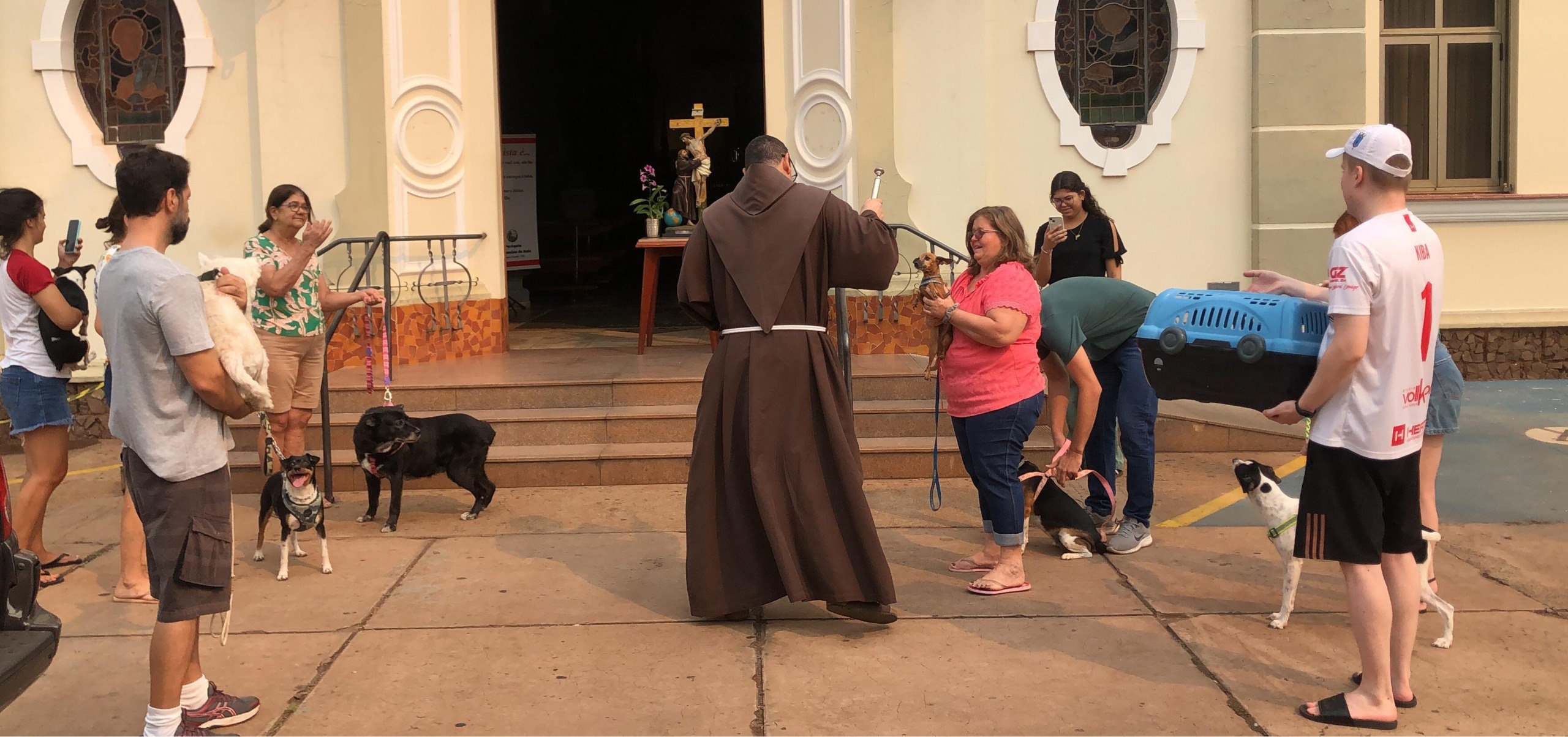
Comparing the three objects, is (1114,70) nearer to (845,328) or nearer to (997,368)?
(845,328)

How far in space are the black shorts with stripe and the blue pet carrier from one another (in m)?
0.25

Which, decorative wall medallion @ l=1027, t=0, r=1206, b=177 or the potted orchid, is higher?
decorative wall medallion @ l=1027, t=0, r=1206, b=177

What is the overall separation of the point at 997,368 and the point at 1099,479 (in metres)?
1.15

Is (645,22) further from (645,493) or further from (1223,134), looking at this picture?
(645,493)

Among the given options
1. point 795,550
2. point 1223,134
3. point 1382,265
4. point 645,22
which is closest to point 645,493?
point 795,550

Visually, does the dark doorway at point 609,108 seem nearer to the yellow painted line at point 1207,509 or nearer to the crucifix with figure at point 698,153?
the crucifix with figure at point 698,153

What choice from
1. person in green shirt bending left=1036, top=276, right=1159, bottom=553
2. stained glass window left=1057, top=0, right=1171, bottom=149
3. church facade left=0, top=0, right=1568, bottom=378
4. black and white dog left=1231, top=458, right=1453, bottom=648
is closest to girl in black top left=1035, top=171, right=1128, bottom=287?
Answer: person in green shirt bending left=1036, top=276, right=1159, bottom=553

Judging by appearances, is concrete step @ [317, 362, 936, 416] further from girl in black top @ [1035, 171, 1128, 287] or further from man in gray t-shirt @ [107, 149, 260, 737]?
man in gray t-shirt @ [107, 149, 260, 737]

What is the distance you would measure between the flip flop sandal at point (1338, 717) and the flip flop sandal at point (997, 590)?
1.52 m

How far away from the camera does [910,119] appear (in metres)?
10.0

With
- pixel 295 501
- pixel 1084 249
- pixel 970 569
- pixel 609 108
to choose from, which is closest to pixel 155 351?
pixel 295 501

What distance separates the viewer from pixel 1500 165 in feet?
34.8

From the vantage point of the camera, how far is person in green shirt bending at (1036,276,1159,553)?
19.1 feet

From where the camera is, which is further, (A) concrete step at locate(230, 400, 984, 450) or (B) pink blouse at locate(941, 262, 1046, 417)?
(A) concrete step at locate(230, 400, 984, 450)
